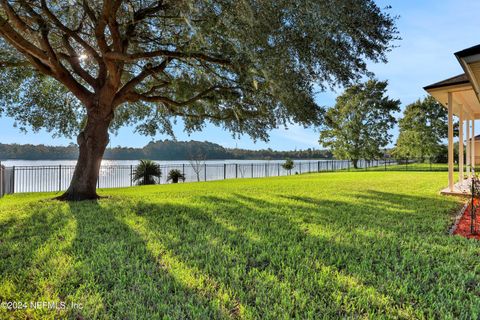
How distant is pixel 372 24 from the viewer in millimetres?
6254

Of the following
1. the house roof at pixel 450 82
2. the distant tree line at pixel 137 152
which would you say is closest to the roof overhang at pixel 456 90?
the house roof at pixel 450 82

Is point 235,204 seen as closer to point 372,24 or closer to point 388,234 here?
point 388,234

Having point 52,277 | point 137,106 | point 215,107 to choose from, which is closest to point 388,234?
point 52,277

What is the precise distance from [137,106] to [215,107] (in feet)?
12.9

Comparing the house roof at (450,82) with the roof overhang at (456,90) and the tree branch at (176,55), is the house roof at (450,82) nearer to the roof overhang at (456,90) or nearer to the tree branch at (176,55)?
the roof overhang at (456,90)

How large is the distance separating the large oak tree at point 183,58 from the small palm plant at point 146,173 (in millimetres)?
4694

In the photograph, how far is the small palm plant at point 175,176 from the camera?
745 inches

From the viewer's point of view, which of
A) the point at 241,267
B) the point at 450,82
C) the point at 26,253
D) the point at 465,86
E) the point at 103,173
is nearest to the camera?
the point at 241,267

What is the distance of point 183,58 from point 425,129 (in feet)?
107

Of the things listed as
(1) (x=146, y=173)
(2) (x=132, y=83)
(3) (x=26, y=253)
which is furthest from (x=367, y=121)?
(3) (x=26, y=253)

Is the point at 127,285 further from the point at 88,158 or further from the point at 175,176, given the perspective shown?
the point at 175,176

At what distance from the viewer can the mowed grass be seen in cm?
237

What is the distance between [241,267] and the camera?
3.13 meters

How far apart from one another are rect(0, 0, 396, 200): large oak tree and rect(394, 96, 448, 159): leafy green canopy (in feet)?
91.9
